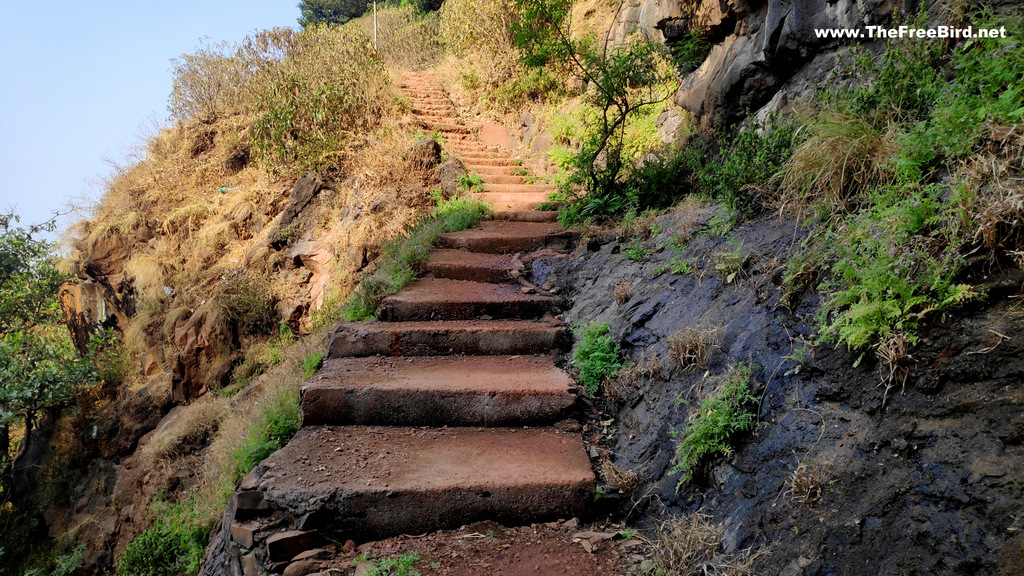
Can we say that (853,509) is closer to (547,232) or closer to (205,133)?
(547,232)

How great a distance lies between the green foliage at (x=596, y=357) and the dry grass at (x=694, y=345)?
591mm

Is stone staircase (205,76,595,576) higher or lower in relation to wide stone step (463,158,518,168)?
lower

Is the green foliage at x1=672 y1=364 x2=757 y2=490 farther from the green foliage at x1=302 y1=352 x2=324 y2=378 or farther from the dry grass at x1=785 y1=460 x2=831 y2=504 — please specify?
the green foliage at x1=302 y1=352 x2=324 y2=378

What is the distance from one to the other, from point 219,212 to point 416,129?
166 inches

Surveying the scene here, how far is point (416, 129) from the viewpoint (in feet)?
29.8

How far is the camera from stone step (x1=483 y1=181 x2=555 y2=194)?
26.3ft

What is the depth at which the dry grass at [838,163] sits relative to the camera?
8.57 ft

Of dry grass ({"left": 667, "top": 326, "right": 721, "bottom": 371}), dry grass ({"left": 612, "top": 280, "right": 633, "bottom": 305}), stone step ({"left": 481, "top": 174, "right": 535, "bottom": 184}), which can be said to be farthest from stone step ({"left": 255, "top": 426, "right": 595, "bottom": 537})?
stone step ({"left": 481, "top": 174, "right": 535, "bottom": 184})

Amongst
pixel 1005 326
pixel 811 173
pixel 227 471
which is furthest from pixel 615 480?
pixel 227 471

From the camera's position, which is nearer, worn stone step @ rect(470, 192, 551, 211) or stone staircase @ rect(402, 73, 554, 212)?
worn stone step @ rect(470, 192, 551, 211)

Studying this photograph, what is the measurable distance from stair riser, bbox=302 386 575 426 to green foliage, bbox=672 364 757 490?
1.00m

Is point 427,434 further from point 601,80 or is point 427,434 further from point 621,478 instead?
point 601,80

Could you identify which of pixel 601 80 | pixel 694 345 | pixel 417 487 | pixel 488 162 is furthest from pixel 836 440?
pixel 488 162

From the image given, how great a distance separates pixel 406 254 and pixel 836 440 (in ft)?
14.1
